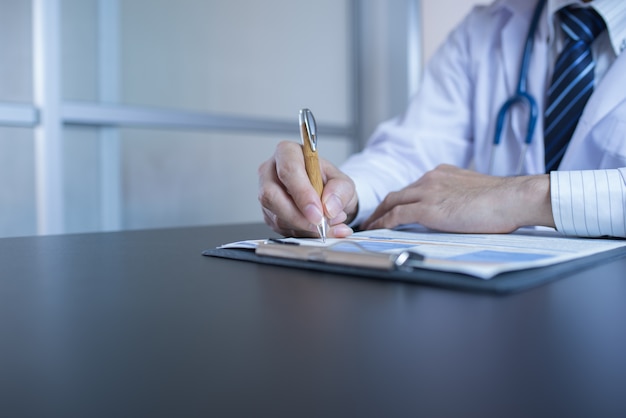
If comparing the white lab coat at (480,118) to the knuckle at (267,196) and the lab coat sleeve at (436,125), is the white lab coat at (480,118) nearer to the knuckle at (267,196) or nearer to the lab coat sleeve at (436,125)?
the lab coat sleeve at (436,125)

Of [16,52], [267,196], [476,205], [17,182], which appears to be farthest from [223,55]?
[476,205]

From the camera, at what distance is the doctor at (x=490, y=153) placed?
63 cm

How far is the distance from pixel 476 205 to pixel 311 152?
202 millimetres

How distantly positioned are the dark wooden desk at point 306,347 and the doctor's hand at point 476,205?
220mm

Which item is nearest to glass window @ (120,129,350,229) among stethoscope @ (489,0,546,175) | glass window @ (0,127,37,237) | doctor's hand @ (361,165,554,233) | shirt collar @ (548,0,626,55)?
glass window @ (0,127,37,237)

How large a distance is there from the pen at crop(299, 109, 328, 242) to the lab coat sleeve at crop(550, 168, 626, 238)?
0.26 metres

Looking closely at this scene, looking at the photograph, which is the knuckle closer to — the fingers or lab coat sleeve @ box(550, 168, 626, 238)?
the fingers

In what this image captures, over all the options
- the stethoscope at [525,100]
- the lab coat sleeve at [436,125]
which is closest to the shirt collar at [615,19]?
the stethoscope at [525,100]

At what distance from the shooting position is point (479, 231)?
65 centimetres

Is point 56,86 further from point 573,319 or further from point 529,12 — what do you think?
point 573,319

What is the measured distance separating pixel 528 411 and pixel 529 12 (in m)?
1.13

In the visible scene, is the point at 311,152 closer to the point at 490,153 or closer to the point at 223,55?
the point at 490,153

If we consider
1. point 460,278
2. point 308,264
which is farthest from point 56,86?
point 460,278

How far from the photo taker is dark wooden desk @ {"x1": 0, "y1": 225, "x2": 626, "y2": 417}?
18 cm
